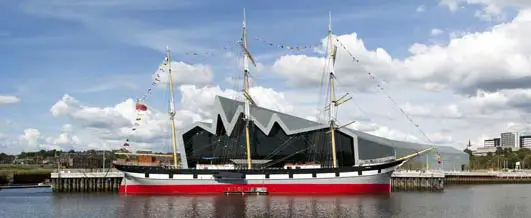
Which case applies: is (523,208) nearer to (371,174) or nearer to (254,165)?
(371,174)

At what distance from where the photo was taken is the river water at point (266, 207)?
140 ft

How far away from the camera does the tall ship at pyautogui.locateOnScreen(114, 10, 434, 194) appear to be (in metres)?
61.6

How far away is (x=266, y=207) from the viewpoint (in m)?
46.8

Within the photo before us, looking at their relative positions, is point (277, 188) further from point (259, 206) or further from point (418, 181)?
point (418, 181)

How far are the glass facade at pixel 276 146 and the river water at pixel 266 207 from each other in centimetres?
1783

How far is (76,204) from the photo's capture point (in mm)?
51750

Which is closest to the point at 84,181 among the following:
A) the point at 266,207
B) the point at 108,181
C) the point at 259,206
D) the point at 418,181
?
the point at 108,181

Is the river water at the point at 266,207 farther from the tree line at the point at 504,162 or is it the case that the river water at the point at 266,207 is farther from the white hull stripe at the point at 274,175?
the tree line at the point at 504,162

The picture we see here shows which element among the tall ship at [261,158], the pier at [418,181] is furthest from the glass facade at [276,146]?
the pier at [418,181]

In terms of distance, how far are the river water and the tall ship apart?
16.1 ft

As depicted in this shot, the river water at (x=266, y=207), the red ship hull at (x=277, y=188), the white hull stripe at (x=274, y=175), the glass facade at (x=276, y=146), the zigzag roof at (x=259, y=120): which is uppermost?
the zigzag roof at (x=259, y=120)

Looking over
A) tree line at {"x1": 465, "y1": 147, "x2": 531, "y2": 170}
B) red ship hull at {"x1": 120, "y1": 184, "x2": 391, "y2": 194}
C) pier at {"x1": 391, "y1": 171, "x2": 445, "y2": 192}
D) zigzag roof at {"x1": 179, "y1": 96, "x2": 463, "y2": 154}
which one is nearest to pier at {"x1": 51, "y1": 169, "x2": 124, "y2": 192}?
red ship hull at {"x1": 120, "y1": 184, "x2": 391, "y2": 194}

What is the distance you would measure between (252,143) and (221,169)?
12.7 meters

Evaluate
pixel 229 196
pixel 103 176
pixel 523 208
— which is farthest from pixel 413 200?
pixel 103 176
